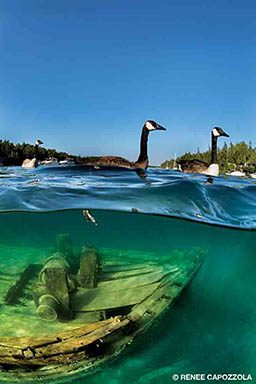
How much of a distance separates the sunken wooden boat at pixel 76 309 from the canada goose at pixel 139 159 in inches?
202

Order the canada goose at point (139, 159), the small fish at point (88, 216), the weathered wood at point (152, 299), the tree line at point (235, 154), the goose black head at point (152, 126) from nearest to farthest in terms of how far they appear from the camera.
Result: the weathered wood at point (152, 299) < the small fish at point (88, 216) < the canada goose at point (139, 159) < the goose black head at point (152, 126) < the tree line at point (235, 154)

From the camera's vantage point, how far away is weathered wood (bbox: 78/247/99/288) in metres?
5.75

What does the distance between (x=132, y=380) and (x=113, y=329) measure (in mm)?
742

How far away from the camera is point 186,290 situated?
20.3 feet

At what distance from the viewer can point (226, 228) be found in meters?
7.84

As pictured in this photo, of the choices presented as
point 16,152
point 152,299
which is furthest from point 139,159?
point 16,152

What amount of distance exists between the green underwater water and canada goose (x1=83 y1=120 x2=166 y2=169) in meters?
3.20

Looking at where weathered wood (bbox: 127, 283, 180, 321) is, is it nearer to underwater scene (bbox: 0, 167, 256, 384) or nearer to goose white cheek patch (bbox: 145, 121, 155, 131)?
underwater scene (bbox: 0, 167, 256, 384)

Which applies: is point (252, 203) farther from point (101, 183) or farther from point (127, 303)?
point (127, 303)

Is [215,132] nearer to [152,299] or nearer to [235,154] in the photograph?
[152,299]

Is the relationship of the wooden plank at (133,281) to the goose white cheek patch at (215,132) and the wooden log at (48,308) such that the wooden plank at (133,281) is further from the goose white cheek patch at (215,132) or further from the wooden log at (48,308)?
the goose white cheek patch at (215,132)

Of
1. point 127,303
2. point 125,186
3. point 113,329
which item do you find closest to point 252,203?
point 125,186

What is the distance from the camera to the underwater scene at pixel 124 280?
509 cm

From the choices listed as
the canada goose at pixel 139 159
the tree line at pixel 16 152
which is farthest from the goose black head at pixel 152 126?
the tree line at pixel 16 152
